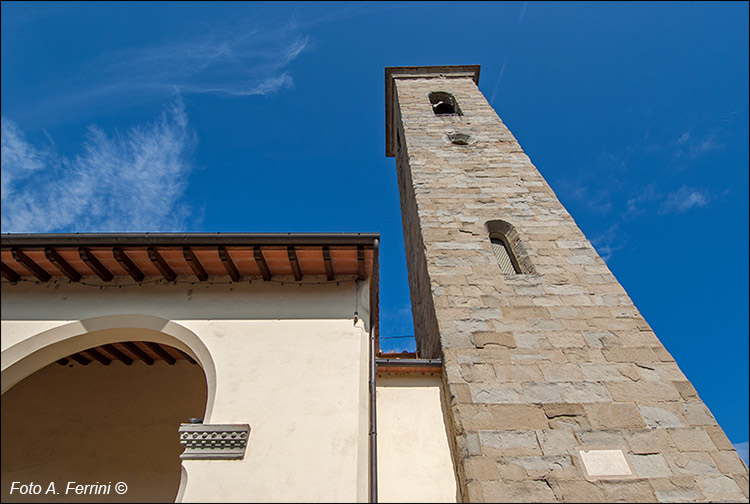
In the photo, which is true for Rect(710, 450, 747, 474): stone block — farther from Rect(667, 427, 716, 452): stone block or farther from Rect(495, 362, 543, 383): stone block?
Rect(495, 362, 543, 383): stone block

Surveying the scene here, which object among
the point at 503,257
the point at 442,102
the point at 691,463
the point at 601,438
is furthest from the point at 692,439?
the point at 442,102

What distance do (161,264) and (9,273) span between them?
1722mm

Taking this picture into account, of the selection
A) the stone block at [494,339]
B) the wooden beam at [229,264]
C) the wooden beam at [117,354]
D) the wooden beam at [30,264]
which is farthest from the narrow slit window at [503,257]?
the wooden beam at [117,354]

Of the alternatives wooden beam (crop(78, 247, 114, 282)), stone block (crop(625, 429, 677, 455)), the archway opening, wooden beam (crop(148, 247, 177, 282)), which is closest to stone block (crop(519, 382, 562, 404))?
stone block (crop(625, 429, 677, 455))

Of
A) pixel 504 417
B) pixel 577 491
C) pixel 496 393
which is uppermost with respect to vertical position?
pixel 496 393

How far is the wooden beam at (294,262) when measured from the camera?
437cm

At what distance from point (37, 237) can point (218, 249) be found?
5.99 feet

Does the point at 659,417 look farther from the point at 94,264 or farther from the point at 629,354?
the point at 94,264

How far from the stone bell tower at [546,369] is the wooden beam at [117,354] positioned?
450cm

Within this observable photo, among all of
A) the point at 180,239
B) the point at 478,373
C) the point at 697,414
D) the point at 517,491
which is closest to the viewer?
the point at 517,491

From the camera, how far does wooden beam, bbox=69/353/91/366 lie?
6047mm

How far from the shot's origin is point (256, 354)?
402 cm

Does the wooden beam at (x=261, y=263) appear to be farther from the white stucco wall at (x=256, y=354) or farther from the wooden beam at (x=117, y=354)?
the wooden beam at (x=117, y=354)

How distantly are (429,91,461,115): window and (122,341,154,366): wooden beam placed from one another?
843 centimetres
